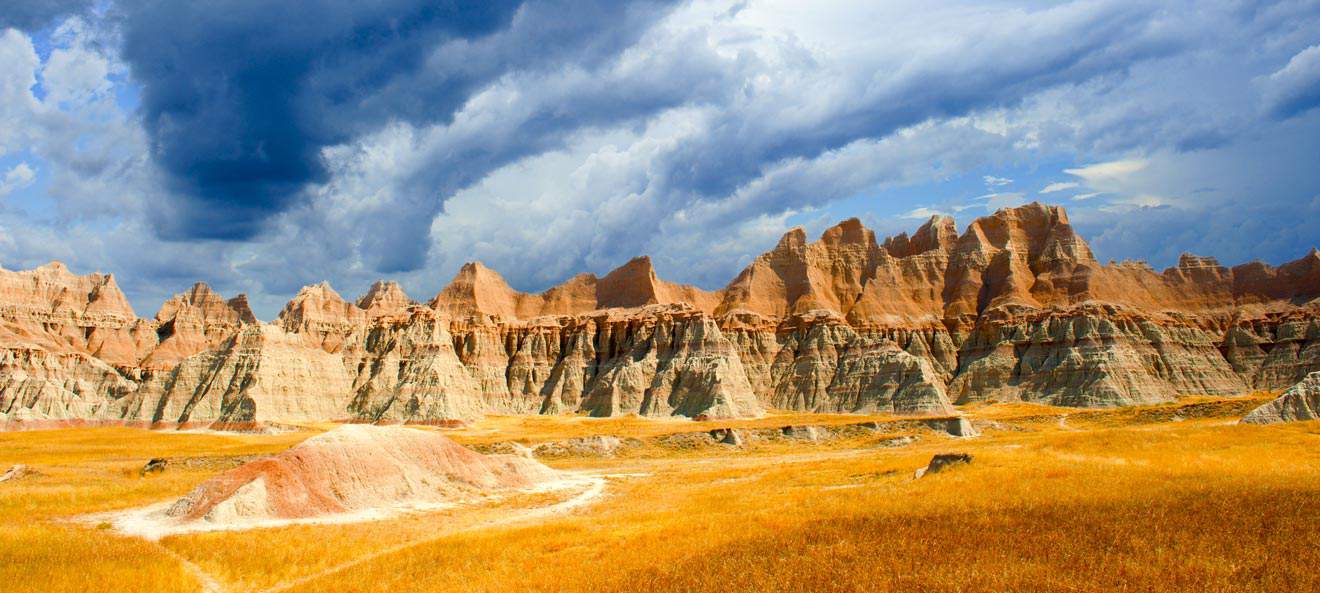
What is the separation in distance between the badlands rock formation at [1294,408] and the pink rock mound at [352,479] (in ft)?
128

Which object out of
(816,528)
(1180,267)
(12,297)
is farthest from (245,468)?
(1180,267)

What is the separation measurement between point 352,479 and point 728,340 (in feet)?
264

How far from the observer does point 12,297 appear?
113 m

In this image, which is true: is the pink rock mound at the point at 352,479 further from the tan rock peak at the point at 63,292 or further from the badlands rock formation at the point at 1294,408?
the tan rock peak at the point at 63,292

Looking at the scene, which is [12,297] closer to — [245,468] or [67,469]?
[67,469]

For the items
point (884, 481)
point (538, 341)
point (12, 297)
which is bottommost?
point (884, 481)

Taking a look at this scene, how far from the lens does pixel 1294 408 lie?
42.7 m

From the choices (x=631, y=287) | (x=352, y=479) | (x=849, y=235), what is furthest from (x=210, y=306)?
(x=352, y=479)

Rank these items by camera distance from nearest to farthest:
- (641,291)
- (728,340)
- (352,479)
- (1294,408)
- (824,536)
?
(824,536) < (352,479) < (1294,408) < (728,340) < (641,291)

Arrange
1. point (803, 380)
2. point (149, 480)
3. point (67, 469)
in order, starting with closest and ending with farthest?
point (149, 480) < point (67, 469) < point (803, 380)

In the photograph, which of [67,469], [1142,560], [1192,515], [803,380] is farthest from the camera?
[803,380]

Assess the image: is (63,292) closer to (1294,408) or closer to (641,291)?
(641,291)

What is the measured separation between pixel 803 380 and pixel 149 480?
80243mm

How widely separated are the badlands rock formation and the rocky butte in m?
44.3
